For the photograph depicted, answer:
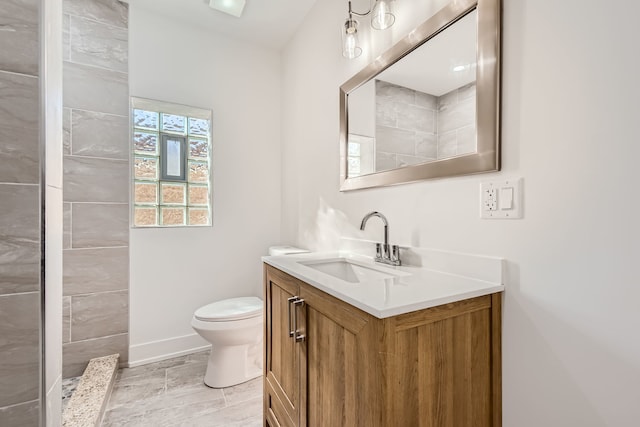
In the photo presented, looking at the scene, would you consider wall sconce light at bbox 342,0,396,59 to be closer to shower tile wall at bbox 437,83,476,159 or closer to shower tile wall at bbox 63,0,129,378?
shower tile wall at bbox 437,83,476,159

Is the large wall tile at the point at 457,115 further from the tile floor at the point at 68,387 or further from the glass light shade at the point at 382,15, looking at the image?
the tile floor at the point at 68,387

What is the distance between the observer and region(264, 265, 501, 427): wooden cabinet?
707 millimetres

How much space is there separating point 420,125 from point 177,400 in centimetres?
207

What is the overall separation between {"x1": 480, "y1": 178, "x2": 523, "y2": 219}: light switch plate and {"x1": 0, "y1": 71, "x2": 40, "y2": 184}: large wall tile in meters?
1.43

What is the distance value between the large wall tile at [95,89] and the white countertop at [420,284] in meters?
1.84

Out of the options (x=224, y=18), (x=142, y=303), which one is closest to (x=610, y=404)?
(x=142, y=303)

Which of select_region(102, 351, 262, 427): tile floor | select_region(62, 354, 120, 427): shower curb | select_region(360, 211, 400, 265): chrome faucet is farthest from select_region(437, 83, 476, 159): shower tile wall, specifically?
select_region(62, 354, 120, 427): shower curb

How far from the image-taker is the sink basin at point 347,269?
4.35ft

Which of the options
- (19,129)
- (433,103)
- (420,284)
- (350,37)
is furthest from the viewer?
(350,37)

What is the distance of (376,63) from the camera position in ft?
4.73

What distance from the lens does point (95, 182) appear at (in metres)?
1.97

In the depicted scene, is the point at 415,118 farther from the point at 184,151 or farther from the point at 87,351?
the point at 87,351

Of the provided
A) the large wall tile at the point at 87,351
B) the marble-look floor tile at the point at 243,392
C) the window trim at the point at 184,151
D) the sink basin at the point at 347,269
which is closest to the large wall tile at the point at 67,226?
the window trim at the point at 184,151

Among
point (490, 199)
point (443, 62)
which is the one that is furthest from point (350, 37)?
point (490, 199)
